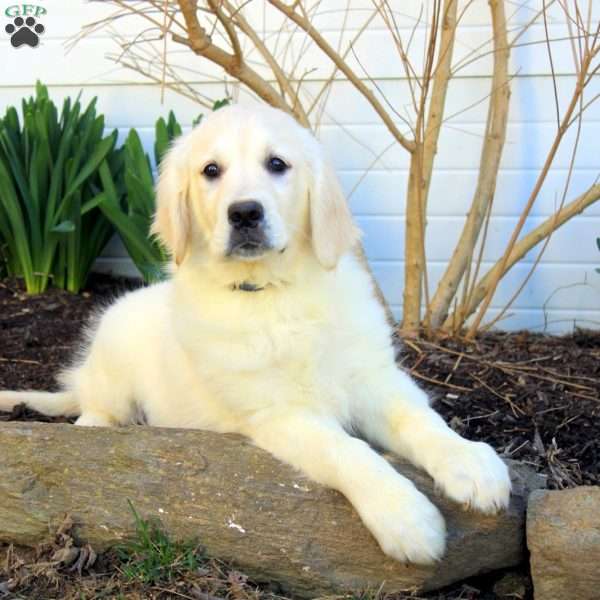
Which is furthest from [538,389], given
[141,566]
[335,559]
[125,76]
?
[125,76]

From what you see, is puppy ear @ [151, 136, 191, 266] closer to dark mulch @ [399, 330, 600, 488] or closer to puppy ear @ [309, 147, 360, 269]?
puppy ear @ [309, 147, 360, 269]

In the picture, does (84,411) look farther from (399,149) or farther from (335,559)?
(399,149)

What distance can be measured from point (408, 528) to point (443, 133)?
345 cm

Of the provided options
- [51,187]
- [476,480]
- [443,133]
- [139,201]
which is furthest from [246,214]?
[443,133]

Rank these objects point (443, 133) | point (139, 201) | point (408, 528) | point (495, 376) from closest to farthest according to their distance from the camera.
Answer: point (408, 528) → point (495, 376) → point (139, 201) → point (443, 133)

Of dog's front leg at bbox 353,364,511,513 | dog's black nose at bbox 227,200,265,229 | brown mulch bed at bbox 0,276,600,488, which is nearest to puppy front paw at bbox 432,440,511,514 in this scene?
dog's front leg at bbox 353,364,511,513

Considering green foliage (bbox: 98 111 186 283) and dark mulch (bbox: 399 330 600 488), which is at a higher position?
green foliage (bbox: 98 111 186 283)

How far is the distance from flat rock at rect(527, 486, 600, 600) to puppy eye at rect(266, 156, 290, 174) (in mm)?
1212

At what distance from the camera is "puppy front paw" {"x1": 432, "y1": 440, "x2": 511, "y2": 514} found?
2.39 metres

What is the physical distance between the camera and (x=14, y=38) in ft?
18.3

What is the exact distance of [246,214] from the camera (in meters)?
2.58

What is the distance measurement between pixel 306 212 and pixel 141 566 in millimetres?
1144

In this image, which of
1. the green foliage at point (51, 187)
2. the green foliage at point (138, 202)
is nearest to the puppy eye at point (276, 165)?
the green foliage at point (138, 202)

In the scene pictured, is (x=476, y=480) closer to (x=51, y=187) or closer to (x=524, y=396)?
(x=524, y=396)
